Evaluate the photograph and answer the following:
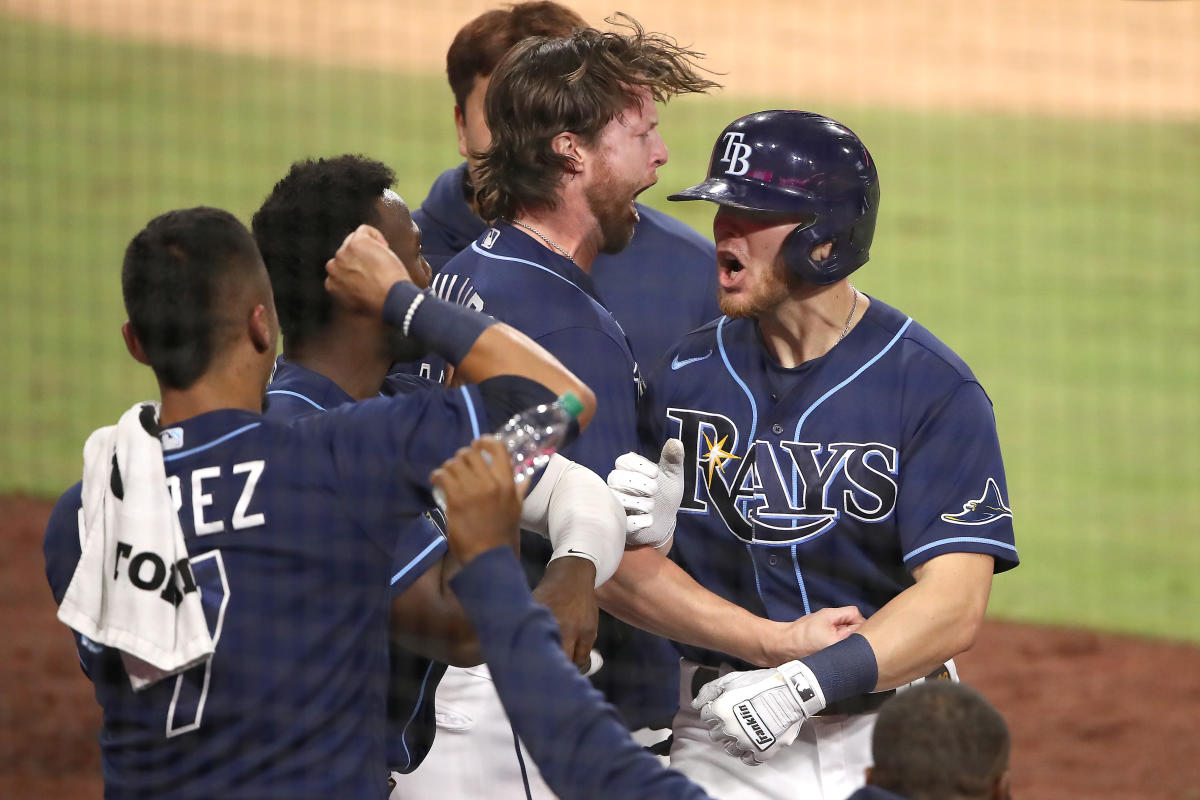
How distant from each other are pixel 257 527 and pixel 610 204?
145 cm

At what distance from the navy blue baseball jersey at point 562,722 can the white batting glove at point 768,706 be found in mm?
804

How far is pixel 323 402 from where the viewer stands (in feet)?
8.34

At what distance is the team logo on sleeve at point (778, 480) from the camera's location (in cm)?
280

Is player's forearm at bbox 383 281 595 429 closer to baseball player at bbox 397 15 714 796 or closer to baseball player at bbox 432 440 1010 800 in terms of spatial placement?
baseball player at bbox 432 440 1010 800

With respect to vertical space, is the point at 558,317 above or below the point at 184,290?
below

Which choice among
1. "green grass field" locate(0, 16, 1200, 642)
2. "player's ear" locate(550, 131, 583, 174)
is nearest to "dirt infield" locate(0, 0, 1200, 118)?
"green grass field" locate(0, 16, 1200, 642)

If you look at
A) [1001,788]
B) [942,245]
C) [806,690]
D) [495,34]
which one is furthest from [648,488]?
[942,245]

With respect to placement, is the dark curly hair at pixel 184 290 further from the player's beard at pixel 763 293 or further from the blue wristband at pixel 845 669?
the blue wristband at pixel 845 669

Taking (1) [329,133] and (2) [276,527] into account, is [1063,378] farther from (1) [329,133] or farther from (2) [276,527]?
(2) [276,527]

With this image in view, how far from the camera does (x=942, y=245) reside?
1215cm

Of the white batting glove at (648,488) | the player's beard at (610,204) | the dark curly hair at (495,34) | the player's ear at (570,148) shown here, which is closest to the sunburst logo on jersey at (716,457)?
the white batting glove at (648,488)

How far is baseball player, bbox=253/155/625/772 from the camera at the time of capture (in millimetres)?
2314

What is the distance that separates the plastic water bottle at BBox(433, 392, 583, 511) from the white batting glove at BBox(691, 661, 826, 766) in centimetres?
81

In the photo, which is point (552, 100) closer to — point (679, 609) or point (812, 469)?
point (812, 469)
